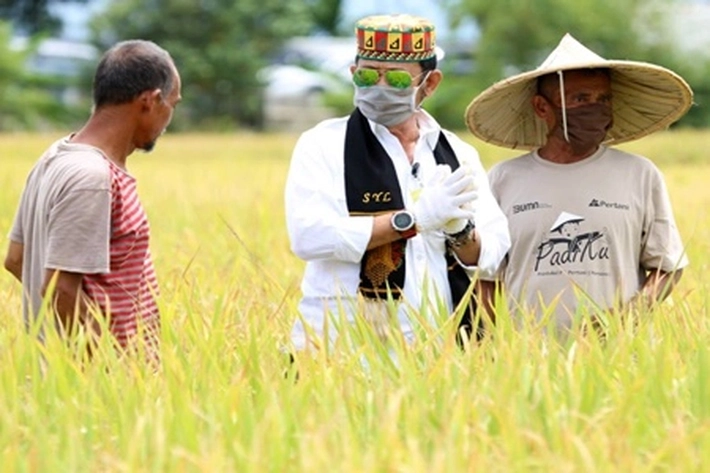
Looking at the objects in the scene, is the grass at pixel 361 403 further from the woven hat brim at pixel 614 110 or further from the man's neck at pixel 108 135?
the woven hat brim at pixel 614 110

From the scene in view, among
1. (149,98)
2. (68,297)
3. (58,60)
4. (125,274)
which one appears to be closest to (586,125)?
(149,98)

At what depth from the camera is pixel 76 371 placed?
2.99 m

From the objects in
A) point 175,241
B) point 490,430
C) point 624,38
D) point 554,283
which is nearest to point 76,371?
point 490,430

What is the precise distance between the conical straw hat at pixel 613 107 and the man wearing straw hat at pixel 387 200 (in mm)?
414

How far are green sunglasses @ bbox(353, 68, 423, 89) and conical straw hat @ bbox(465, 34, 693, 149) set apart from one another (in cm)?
45

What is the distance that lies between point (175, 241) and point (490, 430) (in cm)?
441

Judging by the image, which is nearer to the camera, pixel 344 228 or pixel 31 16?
pixel 344 228

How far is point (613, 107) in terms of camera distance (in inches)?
167

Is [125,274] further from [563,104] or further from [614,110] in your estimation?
[614,110]

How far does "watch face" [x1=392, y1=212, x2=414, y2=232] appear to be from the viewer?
3.51m

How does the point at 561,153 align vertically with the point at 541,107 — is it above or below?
below

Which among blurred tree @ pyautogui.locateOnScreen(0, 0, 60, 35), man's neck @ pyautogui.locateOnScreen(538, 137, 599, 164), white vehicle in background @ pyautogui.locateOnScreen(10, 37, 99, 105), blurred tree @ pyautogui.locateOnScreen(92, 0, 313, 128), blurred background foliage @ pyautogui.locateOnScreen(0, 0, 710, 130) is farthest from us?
blurred tree @ pyautogui.locateOnScreen(0, 0, 60, 35)

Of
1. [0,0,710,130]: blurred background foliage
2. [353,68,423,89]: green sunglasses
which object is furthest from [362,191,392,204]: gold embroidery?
[0,0,710,130]: blurred background foliage

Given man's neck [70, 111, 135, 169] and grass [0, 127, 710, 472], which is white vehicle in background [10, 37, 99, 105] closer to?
man's neck [70, 111, 135, 169]
